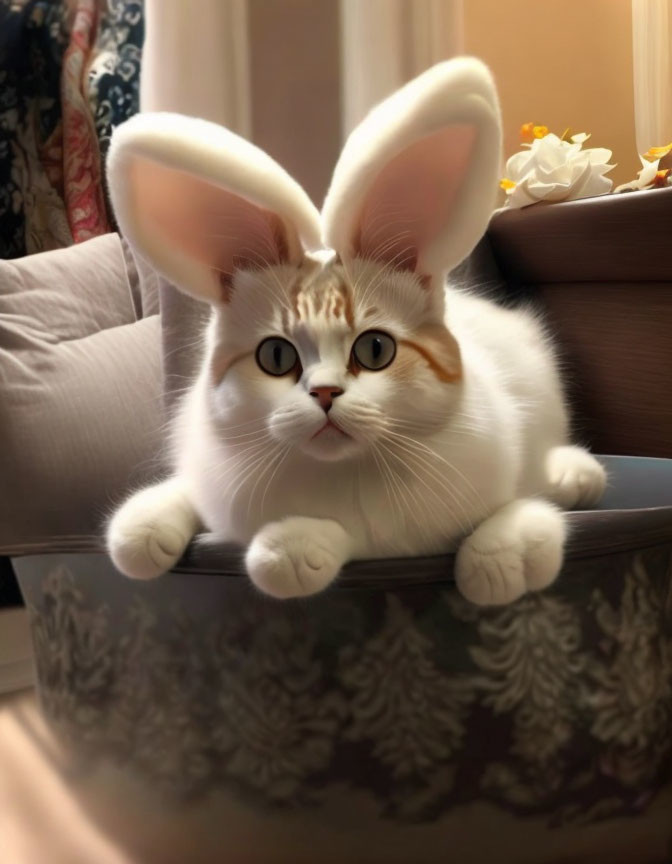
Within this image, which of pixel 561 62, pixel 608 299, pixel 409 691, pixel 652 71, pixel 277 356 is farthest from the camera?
pixel 561 62

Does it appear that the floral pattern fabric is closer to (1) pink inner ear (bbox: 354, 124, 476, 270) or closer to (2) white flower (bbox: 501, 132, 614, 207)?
(1) pink inner ear (bbox: 354, 124, 476, 270)

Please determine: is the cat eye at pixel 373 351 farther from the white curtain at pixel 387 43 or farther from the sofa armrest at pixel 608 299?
the white curtain at pixel 387 43

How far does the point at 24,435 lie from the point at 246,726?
83cm

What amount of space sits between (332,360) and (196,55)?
42.1 inches

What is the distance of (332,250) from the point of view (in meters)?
0.67

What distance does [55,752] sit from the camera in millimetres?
708

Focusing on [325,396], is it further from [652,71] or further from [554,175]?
[652,71]

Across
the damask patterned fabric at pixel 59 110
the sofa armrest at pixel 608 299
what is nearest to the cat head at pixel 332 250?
the sofa armrest at pixel 608 299

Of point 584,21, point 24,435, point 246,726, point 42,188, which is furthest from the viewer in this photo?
point 584,21

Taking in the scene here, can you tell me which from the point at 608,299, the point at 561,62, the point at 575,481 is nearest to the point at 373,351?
the point at 575,481

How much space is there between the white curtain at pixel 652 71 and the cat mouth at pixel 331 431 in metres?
1.68

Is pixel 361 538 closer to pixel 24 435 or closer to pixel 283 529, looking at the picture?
pixel 283 529

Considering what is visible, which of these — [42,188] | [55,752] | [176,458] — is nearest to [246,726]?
[55,752]

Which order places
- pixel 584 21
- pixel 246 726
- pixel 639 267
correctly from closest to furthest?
1. pixel 246 726
2. pixel 639 267
3. pixel 584 21
